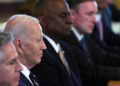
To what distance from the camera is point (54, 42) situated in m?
2.50

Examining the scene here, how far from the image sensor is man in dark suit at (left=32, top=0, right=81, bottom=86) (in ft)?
7.66

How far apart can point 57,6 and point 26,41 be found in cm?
57

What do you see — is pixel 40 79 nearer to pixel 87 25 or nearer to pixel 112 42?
pixel 87 25

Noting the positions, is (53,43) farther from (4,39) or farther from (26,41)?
(4,39)

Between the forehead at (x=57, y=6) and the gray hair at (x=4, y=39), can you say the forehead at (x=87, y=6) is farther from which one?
the gray hair at (x=4, y=39)

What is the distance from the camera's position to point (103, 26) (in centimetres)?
514

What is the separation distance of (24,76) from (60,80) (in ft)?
1.64

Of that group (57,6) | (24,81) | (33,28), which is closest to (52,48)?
(57,6)

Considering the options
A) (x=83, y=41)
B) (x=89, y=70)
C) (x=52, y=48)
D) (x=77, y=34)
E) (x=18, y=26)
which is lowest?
(x=89, y=70)

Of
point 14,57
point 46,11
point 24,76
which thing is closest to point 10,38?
point 14,57

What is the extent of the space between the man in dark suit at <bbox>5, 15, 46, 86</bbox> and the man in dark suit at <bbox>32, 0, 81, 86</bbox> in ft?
0.86

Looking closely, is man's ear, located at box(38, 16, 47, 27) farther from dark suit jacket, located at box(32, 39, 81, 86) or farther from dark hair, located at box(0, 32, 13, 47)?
dark hair, located at box(0, 32, 13, 47)

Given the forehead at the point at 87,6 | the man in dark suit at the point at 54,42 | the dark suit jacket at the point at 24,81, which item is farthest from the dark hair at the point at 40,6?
the forehead at the point at 87,6

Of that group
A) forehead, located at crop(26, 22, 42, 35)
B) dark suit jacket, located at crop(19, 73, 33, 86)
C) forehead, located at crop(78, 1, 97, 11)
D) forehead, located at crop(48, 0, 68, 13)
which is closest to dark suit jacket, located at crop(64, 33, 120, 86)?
forehead, located at crop(78, 1, 97, 11)
